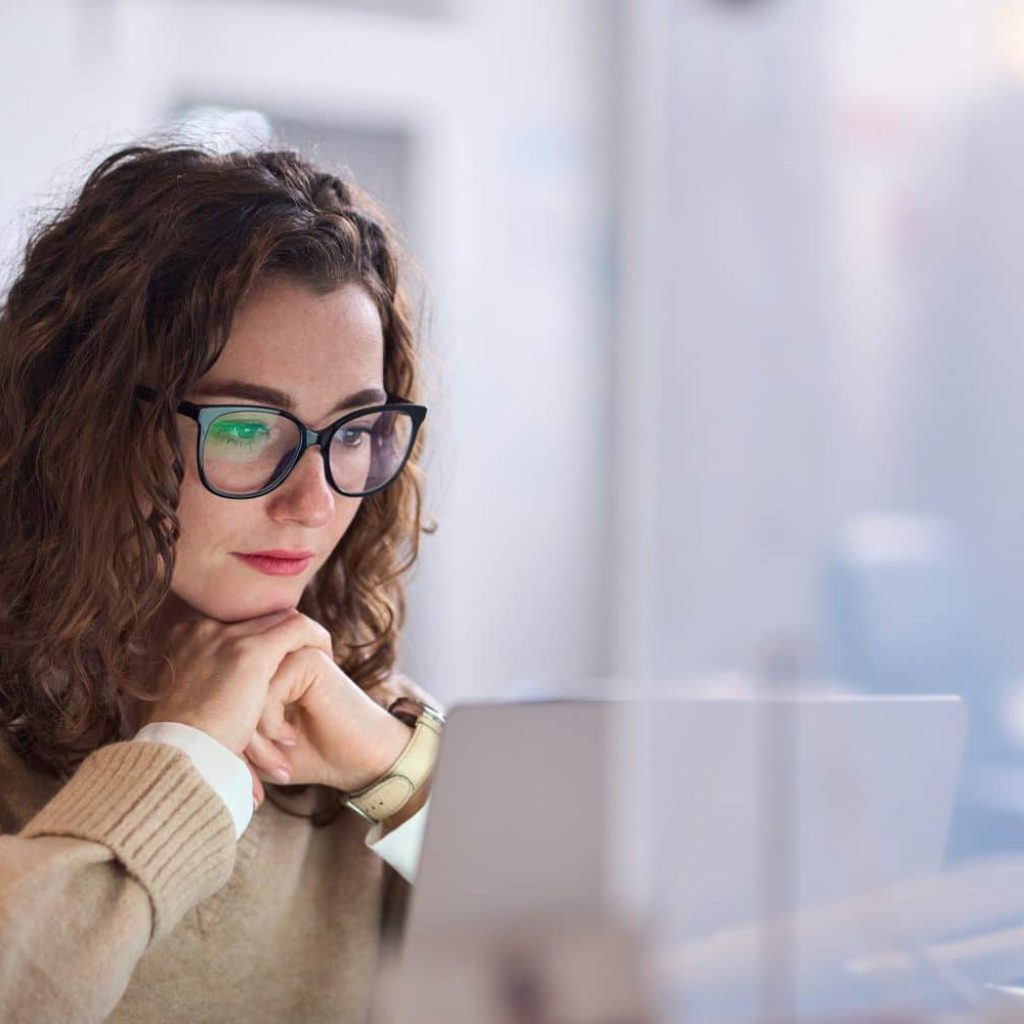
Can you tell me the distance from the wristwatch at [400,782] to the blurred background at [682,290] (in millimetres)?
1456

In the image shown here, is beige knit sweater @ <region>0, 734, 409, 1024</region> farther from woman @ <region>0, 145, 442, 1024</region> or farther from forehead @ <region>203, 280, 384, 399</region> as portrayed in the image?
forehead @ <region>203, 280, 384, 399</region>

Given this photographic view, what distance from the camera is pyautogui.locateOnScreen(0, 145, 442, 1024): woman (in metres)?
0.92

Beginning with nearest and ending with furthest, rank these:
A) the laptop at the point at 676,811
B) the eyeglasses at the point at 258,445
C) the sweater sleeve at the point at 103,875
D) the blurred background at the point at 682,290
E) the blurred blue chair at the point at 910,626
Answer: the laptop at the point at 676,811, the sweater sleeve at the point at 103,875, the eyeglasses at the point at 258,445, the blurred blue chair at the point at 910,626, the blurred background at the point at 682,290

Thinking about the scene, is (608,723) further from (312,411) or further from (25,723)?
(25,723)

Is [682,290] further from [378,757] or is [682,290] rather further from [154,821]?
[154,821]

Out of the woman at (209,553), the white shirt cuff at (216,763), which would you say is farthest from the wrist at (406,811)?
the white shirt cuff at (216,763)

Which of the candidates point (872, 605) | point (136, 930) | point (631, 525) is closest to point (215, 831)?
point (136, 930)

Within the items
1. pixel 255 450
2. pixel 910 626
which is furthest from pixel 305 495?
pixel 910 626

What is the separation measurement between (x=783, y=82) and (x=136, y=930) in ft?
10.5

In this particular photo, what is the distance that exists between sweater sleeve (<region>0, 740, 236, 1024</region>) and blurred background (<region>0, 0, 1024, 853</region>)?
1666 mm

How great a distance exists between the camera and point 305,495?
95 cm

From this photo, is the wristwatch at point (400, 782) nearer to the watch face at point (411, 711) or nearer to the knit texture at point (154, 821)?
the watch face at point (411, 711)

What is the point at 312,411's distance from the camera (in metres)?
0.94

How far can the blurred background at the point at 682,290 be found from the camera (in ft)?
10.5
